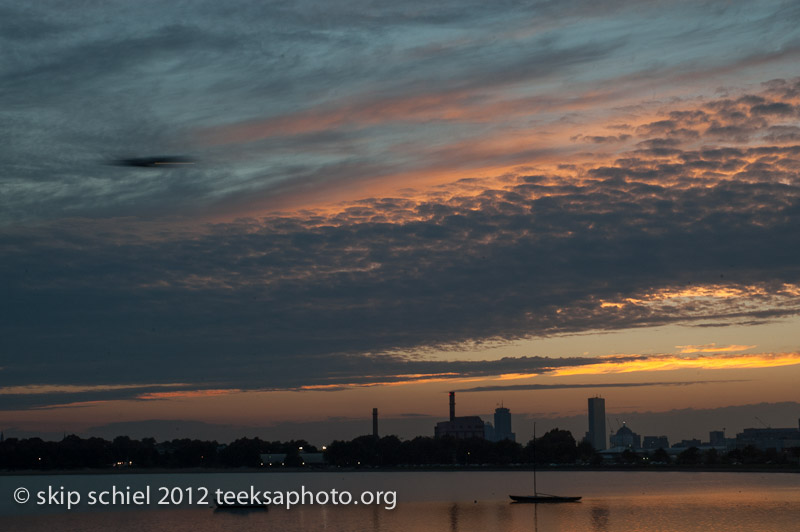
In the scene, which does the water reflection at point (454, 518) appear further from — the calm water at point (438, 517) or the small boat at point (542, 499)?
the small boat at point (542, 499)

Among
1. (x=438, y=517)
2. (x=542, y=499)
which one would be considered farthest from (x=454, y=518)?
(x=542, y=499)

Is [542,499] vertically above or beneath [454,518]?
beneath

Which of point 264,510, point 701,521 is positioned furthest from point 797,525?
point 264,510

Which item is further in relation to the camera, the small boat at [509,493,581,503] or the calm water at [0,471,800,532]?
the small boat at [509,493,581,503]

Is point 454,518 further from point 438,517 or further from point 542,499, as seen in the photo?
point 542,499

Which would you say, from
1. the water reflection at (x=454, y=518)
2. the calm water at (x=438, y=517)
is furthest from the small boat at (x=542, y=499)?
the water reflection at (x=454, y=518)

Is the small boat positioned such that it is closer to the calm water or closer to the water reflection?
the calm water

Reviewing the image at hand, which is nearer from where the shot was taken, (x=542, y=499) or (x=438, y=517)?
(x=438, y=517)

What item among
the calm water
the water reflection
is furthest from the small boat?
the water reflection

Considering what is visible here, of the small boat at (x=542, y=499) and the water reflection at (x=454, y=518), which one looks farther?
the small boat at (x=542, y=499)

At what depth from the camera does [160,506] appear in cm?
19338

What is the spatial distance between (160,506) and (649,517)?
10152cm

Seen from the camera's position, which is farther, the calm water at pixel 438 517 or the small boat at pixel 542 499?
the small boat at pixel 542 499

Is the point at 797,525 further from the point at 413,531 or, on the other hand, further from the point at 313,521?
the point at 313,521
